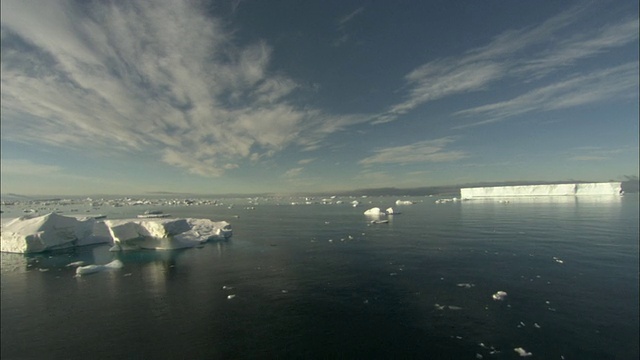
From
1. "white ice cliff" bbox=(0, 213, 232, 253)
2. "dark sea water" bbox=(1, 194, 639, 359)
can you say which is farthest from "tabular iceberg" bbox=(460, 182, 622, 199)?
"white ice cliff" bbox=(0, 213, 232, 253)

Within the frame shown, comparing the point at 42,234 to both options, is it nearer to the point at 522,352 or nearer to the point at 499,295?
the point at 499,295

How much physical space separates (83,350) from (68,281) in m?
11.7

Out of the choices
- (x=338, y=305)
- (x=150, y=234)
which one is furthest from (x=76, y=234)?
(x=338, y=305)

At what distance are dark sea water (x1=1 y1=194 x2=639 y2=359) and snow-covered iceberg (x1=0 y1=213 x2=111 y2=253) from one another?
3761mm

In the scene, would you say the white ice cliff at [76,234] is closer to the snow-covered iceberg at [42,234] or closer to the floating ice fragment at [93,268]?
the snow-covered iceberg at [42,234]

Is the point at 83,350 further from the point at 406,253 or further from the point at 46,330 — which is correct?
the point at 406,253

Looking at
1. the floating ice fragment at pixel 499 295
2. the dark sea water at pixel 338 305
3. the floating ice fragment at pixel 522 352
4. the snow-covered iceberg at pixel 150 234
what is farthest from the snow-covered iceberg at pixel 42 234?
the floating ice fragment at pixel 522 352

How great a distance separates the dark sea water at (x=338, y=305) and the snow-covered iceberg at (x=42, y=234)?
12.3 feet

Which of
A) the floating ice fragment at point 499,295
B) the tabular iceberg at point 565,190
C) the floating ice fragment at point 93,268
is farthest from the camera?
the tabular iceberg at point 565,190

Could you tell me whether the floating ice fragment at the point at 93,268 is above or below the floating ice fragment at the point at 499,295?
above

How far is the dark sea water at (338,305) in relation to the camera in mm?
11039

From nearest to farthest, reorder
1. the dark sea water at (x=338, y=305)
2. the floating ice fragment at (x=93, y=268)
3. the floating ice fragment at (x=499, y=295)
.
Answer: the dark sea water at (x=338, y=305), the floating ice fragment at (x=499, y=295), the floating ice fragment at (x=93, y=268)

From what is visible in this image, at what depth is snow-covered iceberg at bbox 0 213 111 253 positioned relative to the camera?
97.2 ft

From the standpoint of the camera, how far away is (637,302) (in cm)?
1431
